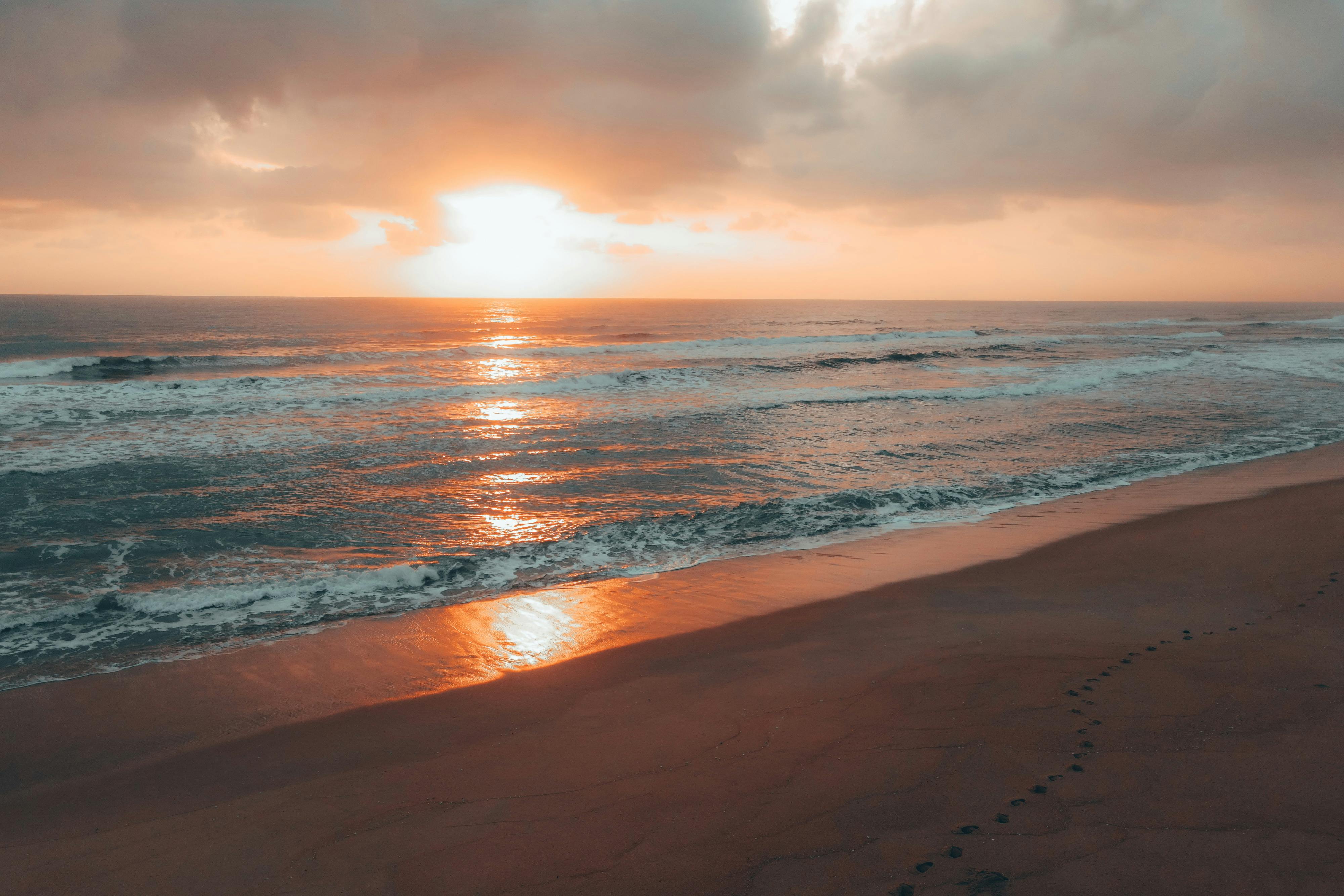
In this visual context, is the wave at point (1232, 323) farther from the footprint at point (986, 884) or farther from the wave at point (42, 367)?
the wave at point (42, 367)

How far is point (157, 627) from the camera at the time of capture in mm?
7043

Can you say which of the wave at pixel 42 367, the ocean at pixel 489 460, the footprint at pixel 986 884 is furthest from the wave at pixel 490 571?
the wave at pixel 42 367

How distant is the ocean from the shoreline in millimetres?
405

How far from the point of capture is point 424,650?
254 inches

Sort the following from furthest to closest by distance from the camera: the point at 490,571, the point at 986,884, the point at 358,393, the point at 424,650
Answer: the point at 358,393
the point at 490,571
the point at 424,650
the point at 986,884

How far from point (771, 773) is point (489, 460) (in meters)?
11.9

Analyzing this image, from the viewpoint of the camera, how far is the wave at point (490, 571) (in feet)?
22.6

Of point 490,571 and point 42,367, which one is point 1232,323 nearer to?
point 490,571

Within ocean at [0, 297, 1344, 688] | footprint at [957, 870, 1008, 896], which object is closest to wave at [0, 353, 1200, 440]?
ocean at [0, 297, 1344, 688]

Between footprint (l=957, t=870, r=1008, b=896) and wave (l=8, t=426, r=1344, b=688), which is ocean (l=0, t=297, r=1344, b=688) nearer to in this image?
wave (l=8, t=426, r=1344, b=688)

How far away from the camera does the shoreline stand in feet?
16.8

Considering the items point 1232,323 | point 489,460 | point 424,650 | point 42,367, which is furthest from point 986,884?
point 1232,323

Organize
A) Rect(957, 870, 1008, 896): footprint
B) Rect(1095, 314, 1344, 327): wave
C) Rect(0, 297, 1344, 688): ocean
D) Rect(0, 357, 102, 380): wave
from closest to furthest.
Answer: Rect(957, 870, 1008, 896): footprint
Rect(0, 297, 1344, 688): ocean
Rect(0, 357, 102, 380): wave
Rect(1095, 314, 1344, 327): wave

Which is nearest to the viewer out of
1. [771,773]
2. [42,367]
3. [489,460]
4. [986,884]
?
[986,884]
